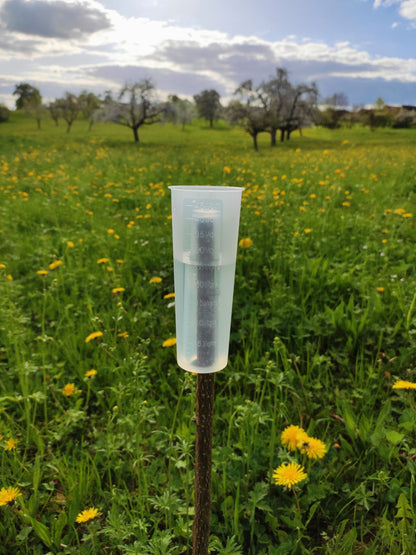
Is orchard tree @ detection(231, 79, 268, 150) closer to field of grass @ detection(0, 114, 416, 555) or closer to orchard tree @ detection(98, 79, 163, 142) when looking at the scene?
orchard tree @ detection(98, 79, 163, 142)

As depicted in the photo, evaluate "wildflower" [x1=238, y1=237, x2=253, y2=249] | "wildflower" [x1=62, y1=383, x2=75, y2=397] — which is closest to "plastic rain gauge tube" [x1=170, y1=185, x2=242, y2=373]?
"wildflower" [x1=62, y1=383, x2=75, y2=397]

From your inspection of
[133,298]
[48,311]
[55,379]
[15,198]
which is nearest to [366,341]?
[133,298]

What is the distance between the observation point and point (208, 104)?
5756 cm

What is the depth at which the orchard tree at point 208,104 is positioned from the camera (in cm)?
5616

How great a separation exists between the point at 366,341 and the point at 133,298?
1813 millimetres

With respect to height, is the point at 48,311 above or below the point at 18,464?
above

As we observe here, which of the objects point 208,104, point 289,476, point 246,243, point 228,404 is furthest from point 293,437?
point 208,104

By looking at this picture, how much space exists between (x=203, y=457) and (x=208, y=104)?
62.8 metres

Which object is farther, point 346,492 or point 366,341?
point 366,341

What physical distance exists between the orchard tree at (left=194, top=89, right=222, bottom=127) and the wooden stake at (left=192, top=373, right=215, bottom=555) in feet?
193

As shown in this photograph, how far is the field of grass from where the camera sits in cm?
146

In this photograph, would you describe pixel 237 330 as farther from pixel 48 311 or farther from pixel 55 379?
pixel 48 311

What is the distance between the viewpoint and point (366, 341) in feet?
7.86


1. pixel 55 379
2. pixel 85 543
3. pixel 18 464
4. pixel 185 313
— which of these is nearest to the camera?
pixel 185 313
